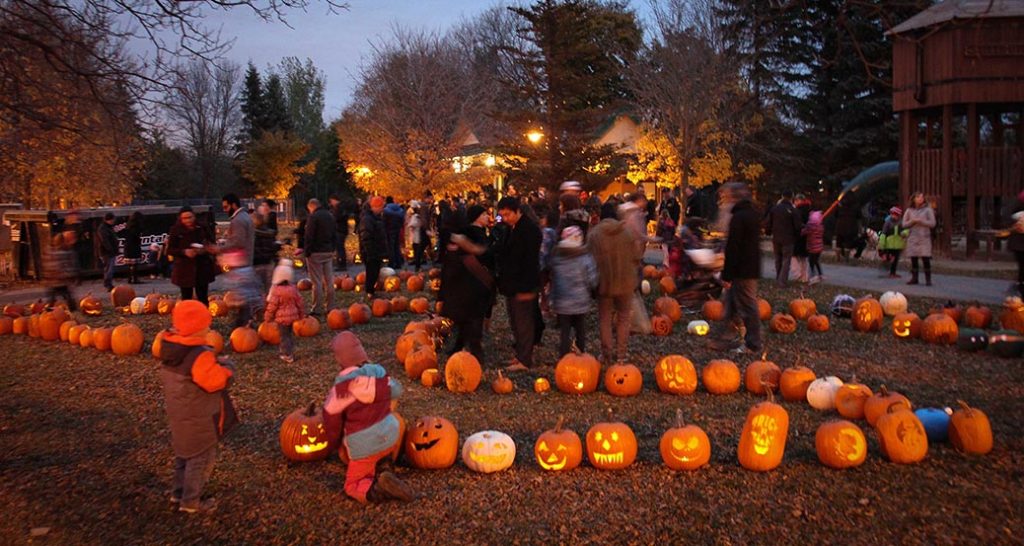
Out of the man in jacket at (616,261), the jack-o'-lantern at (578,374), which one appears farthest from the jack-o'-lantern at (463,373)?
the man in jacket at (616,261)

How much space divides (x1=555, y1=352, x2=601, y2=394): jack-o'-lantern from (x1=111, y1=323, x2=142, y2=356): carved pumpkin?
20.0ft

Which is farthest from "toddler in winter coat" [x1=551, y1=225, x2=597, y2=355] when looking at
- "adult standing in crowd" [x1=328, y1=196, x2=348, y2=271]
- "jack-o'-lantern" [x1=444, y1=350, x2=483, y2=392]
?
"adult standing in crowd" [x1=328, y1=196, x2=348, y2=271]

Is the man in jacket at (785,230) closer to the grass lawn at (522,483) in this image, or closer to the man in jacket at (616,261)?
the grass lawn at (522,483)

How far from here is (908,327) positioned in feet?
33.7

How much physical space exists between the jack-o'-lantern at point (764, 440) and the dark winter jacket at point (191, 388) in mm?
3527

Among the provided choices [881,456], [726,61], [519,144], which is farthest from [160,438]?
[726,61]

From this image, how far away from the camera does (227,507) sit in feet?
17.1

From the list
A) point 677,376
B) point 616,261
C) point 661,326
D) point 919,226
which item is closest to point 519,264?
point 616,261

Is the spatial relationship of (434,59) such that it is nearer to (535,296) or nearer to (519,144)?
(519,144)

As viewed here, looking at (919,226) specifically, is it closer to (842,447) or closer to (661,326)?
(661,326)

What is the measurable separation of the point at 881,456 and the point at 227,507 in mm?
4597

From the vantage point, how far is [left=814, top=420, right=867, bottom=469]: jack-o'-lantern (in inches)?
221

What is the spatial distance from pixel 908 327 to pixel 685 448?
19.9ft

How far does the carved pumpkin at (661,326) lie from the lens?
1080 centimetres
